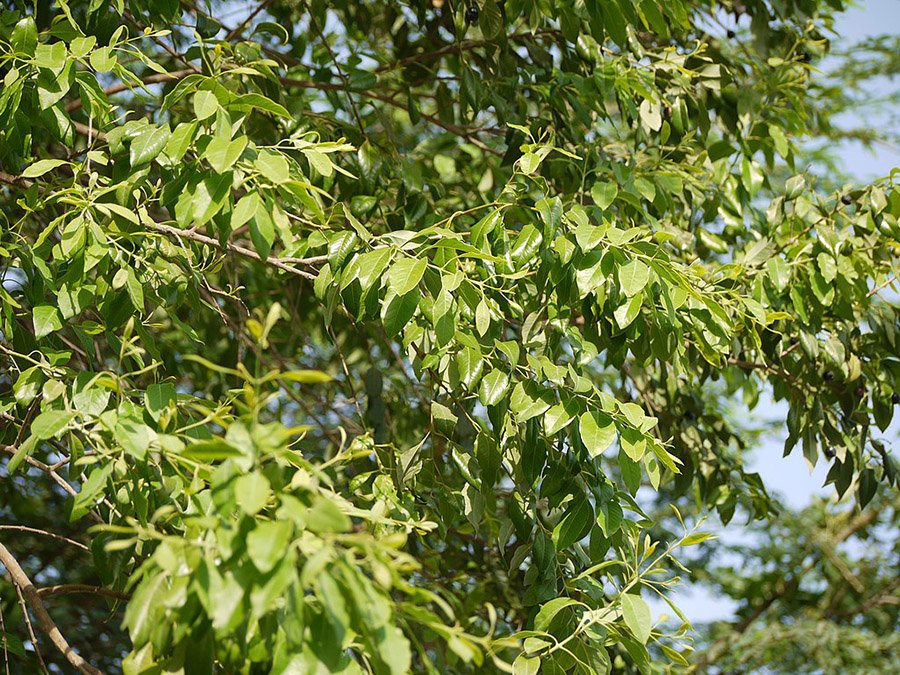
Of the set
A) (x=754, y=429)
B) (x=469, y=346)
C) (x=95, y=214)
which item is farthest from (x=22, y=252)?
(x=754, y=429)

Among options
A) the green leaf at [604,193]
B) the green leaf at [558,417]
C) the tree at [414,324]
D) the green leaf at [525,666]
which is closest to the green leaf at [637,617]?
the tree at [414,324]

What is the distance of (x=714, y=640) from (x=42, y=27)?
5100 millimetres

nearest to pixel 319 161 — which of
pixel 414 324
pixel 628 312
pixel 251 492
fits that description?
pixel 414 324

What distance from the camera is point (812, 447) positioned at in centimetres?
237

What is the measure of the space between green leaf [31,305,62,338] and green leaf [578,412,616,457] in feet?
2.93

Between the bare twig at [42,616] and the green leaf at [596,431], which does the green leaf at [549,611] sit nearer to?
the green leaf at [596,431]

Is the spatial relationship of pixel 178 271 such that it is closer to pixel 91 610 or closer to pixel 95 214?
pixel 95 214

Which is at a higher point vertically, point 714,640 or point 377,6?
point 377,6

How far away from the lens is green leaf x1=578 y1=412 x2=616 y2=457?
1546mm

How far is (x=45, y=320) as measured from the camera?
1.65 metres

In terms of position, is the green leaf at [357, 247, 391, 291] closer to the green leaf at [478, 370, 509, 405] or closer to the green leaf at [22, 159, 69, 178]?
the green leaf at [478, 370, 509, 405]

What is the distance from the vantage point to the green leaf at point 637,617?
4.67ft

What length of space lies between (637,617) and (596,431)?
294 millimetres

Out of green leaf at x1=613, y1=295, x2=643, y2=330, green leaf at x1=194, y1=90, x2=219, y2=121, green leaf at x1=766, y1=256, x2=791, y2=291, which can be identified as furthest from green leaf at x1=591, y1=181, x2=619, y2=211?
green leaf at x1=194, y1=90, x2=219, y2=121
